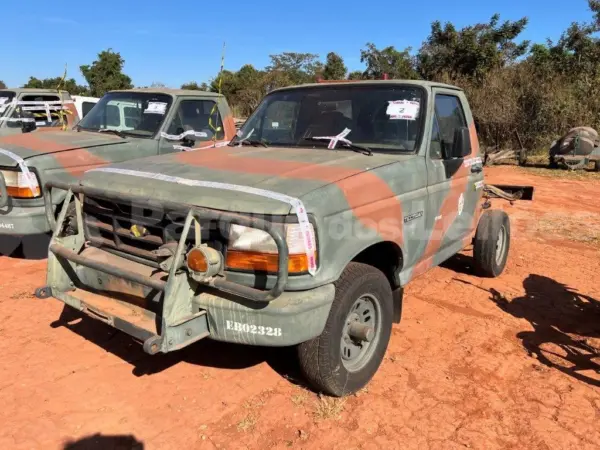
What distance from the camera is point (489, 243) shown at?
5.40m

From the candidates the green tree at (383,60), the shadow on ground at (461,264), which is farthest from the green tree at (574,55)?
the shadow on ground at (461,264)

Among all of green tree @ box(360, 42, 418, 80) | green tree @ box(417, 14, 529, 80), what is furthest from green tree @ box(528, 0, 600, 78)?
green tree @ box(360, 42, 418, 80)

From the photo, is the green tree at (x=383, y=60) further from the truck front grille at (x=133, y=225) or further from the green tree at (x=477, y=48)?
the truck front grille at (x=133, y=225)

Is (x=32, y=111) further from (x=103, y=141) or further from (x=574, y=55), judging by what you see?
(x=574, y=55)

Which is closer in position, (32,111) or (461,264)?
(461,264)

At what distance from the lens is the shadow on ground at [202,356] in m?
3.65

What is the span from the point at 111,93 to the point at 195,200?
515 cm

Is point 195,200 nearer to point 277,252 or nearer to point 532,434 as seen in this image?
point 277,252

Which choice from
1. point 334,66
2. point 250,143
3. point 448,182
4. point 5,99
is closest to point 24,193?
point 250,143

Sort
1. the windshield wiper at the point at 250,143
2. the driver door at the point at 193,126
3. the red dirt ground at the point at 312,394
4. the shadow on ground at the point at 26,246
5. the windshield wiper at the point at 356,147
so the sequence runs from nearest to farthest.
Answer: the red dirt ground at the point at 312,394 → the windshield wiper at the point at 356,147 → the windshield wiper at the point at 250,143 → the shadow on ground at the point at 26,246 → the driver door at the point at 193,126

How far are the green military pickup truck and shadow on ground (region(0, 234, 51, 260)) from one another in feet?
8.97

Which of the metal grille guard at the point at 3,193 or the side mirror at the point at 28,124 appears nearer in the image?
the metal grille guard at the point at 3,193

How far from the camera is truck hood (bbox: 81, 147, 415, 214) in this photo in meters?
2.78

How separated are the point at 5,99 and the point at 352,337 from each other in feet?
→ 30.4
